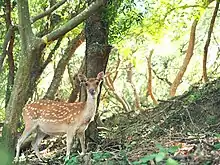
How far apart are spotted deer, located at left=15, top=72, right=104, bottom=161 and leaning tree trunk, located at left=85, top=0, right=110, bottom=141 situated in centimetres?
33

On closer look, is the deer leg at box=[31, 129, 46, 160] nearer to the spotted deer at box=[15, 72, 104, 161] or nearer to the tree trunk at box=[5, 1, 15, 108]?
the spotted deer at box=[15, 72, 104, 161]

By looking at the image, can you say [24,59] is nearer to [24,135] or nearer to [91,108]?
[91,108]

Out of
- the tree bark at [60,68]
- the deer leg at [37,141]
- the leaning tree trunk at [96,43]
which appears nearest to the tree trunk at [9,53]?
the tree bark at [60,68]

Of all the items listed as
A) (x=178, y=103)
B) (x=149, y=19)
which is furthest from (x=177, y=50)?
(x=178, y=103)

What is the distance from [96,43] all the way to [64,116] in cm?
122

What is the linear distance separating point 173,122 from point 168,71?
10.1 m

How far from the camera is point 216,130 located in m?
7.18

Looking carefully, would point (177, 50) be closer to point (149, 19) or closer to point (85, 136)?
point (149, 19)

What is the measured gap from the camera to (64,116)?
28.0ft

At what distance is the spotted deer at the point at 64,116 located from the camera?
322 inches

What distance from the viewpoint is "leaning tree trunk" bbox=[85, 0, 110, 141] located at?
828 centimetres

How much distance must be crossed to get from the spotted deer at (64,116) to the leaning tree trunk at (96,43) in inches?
12.8

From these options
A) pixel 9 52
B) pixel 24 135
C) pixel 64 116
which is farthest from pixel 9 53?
pixel 64 116

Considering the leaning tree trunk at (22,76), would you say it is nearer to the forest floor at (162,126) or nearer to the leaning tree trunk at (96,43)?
the forest floor at (162,126)
